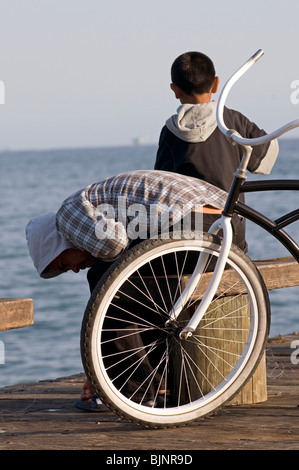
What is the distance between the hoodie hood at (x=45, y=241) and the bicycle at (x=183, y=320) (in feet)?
1.05

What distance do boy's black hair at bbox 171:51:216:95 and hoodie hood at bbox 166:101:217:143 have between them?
6.9 inches

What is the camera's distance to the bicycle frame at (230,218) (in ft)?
12.5

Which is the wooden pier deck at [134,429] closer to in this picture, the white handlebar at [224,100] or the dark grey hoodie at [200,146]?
the dark grey hoodie at [200,146]

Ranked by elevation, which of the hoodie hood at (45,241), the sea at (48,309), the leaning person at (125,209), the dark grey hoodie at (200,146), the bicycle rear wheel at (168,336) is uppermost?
the dark grey hoodie at (200,146)

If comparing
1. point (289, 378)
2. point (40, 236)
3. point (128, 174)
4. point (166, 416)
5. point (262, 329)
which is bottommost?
point (289, 378)

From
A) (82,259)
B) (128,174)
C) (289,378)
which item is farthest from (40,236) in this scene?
(289,378)

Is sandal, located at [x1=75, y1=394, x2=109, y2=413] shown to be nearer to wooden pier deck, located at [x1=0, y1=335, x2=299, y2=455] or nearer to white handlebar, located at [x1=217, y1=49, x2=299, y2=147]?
wooden pier deck, located at [x1=0, y1=335, x2=299, y2=455]

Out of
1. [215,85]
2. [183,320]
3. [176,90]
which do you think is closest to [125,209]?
Answer: [183,320]

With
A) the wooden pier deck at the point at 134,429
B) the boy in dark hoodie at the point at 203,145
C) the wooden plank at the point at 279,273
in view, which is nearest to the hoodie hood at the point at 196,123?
the boy in dark hoodie at the point at 203,145

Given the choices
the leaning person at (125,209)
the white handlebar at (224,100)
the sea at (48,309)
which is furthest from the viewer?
the sea at (48,309)

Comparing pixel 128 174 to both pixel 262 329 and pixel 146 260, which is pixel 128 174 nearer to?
pixel 146 260

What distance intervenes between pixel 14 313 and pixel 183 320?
2.49ft

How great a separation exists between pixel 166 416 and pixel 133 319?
455 mm
